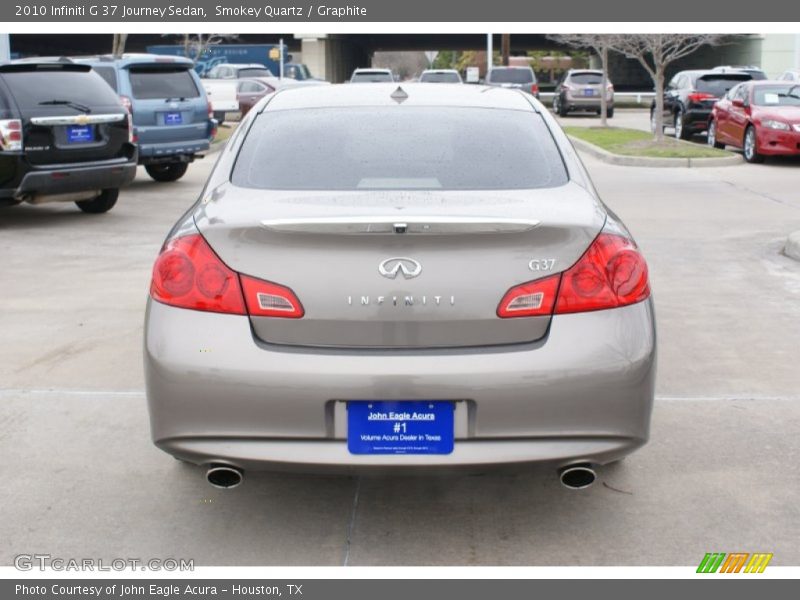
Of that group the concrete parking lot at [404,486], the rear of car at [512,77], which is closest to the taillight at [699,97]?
the rear of car at [512,77]

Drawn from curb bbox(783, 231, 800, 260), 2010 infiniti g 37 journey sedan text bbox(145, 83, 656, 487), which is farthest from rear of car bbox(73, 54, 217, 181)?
2010 infiniti g 37 journey sedan text bbox(145, 83, 656, 487)

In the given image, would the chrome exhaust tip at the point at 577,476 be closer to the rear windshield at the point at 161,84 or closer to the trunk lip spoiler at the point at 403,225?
the trunk lip spoiler at the point at 403,225

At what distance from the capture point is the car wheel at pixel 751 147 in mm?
18906

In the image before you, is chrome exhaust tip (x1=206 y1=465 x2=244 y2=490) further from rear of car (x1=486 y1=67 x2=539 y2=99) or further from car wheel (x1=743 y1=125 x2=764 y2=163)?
rear of car (x1=486 y1=67 x2=539 y2=99)

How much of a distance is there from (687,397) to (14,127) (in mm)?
7547

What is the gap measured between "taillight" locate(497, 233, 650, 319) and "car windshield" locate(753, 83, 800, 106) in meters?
16.6

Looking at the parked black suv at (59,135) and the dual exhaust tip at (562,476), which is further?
the parked black suv at (59,135)

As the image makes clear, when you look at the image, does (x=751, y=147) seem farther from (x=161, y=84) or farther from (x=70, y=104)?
(x=70, y=104)

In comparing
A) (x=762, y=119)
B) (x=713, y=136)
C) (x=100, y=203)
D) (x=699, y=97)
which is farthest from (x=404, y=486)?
(x=699, y=97)

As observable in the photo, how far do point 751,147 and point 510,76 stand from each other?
18.4 m

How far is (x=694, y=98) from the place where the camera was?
24109 mm

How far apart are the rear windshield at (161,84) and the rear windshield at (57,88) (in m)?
3.30

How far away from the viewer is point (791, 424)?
17.0ft

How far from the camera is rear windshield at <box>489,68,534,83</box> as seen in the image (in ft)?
120
